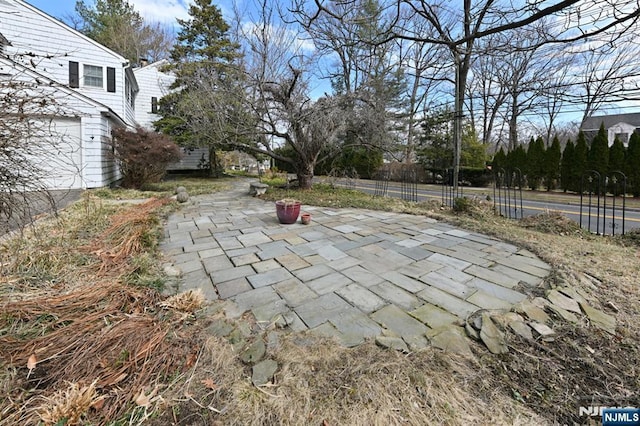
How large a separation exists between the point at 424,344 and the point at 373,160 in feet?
57.3

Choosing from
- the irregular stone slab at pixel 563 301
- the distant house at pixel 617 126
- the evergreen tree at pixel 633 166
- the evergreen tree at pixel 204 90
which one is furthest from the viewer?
the distant house at pixel 617 126

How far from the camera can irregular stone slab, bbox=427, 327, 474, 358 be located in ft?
5.68

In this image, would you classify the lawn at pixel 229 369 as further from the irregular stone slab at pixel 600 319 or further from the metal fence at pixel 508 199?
the metal fence at pixel 508 199

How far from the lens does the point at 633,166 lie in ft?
34.0

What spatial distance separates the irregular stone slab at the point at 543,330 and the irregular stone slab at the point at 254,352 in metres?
1.87

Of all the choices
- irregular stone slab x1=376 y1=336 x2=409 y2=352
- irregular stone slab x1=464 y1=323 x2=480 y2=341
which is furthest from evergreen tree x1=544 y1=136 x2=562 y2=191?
irregular stone slab x1=376 y1=336 x2=409 y2=352

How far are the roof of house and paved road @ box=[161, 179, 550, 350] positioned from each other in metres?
30.4

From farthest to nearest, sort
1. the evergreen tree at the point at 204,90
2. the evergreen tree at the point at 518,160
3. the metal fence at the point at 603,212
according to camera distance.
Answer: the evergreen tree at the point at 518,160 → the evergreen tree at the point at 204,90 → the metal fence at the point at 603,212

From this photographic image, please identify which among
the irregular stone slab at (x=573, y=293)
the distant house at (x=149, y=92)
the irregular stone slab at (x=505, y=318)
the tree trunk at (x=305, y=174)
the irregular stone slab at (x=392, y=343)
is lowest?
the irregular stone slab at (x=392, y=343)

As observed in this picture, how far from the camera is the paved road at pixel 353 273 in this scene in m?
2.07

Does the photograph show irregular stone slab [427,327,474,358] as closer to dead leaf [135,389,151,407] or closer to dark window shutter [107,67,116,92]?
dead leaf [135,389,151,407]

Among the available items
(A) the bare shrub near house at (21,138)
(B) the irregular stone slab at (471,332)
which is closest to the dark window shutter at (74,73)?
(A) the bare shrub near house at (21,138)

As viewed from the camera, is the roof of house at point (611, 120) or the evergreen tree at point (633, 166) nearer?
the evergreen tree at point (633, 166)

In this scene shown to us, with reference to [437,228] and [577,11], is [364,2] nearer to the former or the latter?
[577,11]
